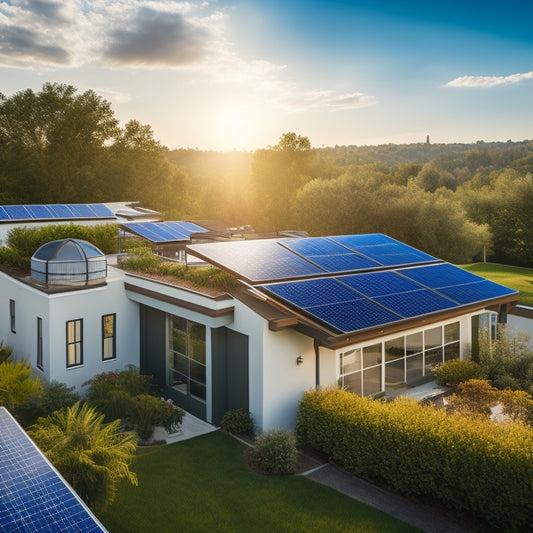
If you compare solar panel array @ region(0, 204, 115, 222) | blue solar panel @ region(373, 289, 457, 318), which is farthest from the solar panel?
blue solar panel @ region(373, 289, 457, 318)

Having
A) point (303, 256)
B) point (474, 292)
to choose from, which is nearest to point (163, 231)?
point (303, 256)

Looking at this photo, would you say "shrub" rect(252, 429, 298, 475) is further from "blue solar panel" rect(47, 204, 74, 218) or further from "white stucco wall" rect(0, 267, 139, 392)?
"blue solar panel" rect(47, 204, 74, 218)

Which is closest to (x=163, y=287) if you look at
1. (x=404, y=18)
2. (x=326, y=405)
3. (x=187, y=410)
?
(x=187, y=410)

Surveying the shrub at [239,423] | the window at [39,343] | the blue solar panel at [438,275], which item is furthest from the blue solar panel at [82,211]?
the blue solar panel at [438,275]

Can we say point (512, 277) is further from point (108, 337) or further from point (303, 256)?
point (108, 337)

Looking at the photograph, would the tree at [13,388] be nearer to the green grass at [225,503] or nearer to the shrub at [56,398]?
the shrub at [56,398]
